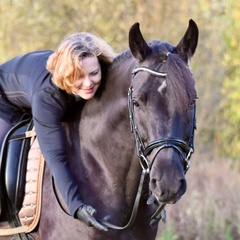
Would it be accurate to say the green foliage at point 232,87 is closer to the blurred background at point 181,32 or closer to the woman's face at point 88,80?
the blurred background at point 181,32

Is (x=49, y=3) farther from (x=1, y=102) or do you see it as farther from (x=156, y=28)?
(x=1, y=102)

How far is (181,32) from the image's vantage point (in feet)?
39.3

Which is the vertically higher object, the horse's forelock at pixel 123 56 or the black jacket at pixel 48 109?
the horse's forelock at pixel 123 56

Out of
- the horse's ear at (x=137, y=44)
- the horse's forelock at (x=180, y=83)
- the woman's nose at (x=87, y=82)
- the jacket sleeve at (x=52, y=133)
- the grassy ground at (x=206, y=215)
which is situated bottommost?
the grassy ground at (x=206, y=215)

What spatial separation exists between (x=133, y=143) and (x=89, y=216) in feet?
1.56

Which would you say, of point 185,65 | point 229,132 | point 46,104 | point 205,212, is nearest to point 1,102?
point 46,104

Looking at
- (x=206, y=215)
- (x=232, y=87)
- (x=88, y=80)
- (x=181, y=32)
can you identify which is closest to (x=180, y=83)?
(x=88, y=80)

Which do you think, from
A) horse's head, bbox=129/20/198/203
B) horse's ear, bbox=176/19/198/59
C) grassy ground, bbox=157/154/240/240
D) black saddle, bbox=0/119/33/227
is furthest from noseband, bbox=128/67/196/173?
grassy ground, bbox=157/154/240/240

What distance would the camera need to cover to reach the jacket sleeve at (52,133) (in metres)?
4.33

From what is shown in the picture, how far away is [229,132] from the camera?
44.7 feet

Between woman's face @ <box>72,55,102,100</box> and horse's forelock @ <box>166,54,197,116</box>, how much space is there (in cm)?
55

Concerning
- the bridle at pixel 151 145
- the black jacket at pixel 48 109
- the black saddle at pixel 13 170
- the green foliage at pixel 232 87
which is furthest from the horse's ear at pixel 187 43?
the green foliage at pixel 232 87

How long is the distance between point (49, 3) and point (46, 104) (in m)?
8.68

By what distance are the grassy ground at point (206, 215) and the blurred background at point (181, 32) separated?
192cm
